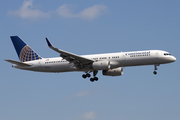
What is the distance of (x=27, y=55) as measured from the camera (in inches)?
2406

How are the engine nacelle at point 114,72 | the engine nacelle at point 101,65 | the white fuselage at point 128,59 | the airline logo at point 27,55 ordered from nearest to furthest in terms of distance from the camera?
the white fuselage at point 128,59, the engine nacelle at point 101,65, the engine nacelle at point 114,72, the airline logo at point 27,55

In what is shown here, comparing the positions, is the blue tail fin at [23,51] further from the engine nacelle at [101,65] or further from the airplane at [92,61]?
the engine nacelle at [101,65]

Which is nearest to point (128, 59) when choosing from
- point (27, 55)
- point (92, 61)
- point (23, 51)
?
point (92, 61)

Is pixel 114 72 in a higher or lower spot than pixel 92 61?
lower

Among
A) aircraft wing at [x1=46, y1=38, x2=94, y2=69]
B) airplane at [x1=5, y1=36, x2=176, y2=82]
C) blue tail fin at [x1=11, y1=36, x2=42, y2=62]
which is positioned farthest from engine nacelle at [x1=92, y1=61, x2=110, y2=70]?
blue tail fin at [x1=11, y1=36, x2=42, y2=62]

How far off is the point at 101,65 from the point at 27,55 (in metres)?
14.3

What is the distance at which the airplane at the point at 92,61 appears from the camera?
176 ft

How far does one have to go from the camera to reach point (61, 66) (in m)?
56.9

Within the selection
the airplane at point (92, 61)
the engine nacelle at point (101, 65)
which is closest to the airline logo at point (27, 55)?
the airplane at point (92, 61)

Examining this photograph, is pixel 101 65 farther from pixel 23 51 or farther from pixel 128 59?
pixel 23 51

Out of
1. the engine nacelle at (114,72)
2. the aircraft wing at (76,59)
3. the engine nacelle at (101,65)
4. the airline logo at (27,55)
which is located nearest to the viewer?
the aircraft wing at (76,59)

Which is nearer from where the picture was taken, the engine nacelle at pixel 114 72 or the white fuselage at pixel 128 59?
the white fuselage at pixel 128 59

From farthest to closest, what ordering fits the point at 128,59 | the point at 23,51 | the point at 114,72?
1. the point at 23,51
2. the point at 114,72
3. the point at 128,59

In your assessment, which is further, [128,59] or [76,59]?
[76,59]
